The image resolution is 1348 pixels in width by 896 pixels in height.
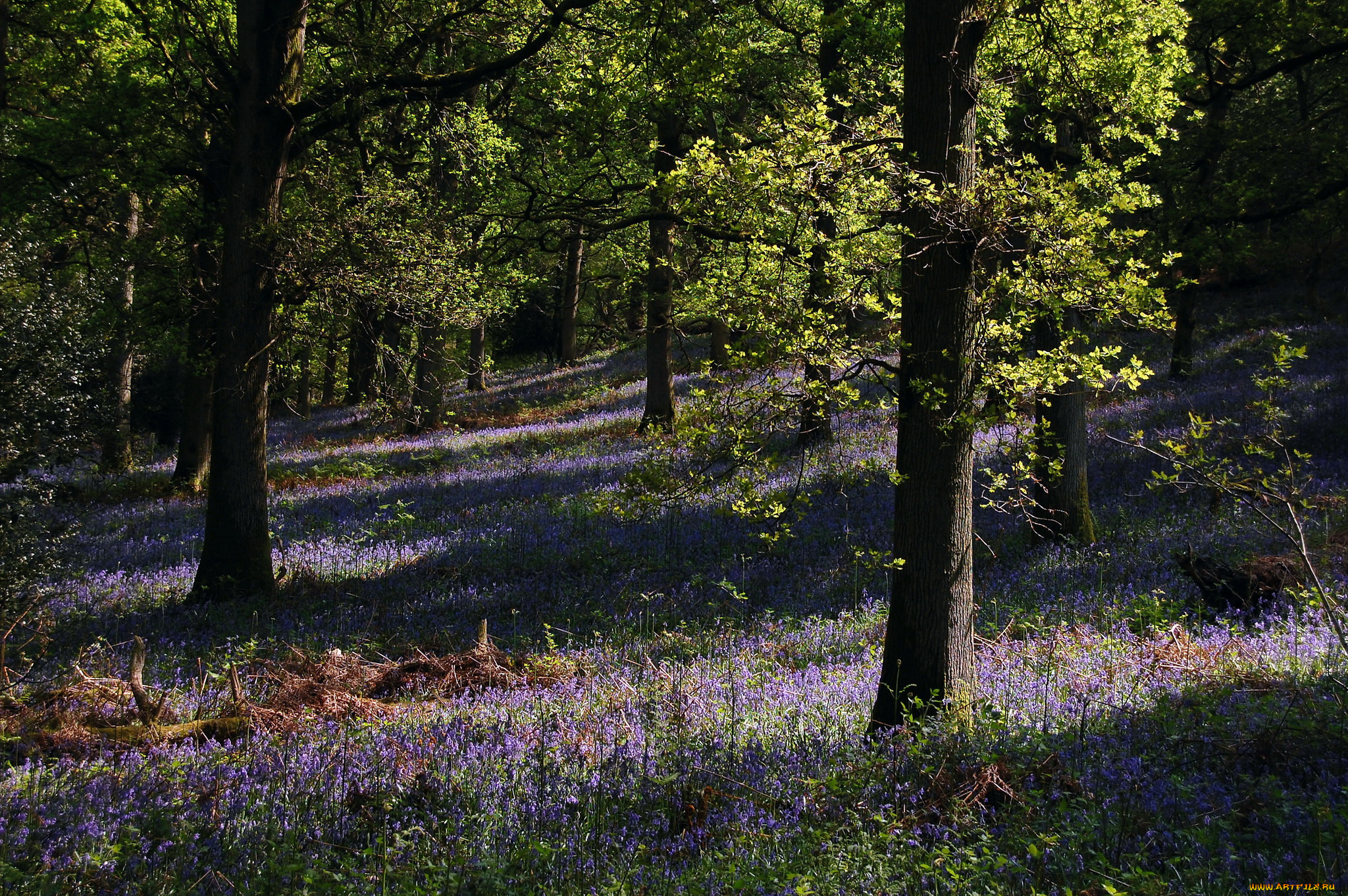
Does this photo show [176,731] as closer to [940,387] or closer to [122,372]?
[940,387]

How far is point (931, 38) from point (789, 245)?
1.58 metres

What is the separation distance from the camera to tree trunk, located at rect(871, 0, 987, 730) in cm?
509

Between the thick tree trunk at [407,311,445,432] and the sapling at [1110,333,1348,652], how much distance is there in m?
8.09

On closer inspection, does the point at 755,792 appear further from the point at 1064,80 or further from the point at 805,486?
the point at 805,486

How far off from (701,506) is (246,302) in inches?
281

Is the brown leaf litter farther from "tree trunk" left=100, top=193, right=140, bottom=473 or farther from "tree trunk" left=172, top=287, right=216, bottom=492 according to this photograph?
"tree trunk" left=100, top=193, right=140, bottom=473

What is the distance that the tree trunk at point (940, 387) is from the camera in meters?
5.09

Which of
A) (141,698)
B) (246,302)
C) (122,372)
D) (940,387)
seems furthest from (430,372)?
(940,387)

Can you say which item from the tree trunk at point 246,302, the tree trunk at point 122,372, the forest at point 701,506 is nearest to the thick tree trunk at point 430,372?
the forest at point 701,506

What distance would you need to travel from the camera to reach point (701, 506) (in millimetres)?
13359

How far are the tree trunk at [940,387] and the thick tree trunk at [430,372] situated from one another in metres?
6.66

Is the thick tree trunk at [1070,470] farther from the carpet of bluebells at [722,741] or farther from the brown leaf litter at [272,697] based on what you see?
the brown leaf litter at [272,697]

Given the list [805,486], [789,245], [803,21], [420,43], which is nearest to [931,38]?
[789,245]

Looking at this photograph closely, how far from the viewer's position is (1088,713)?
5.40m
